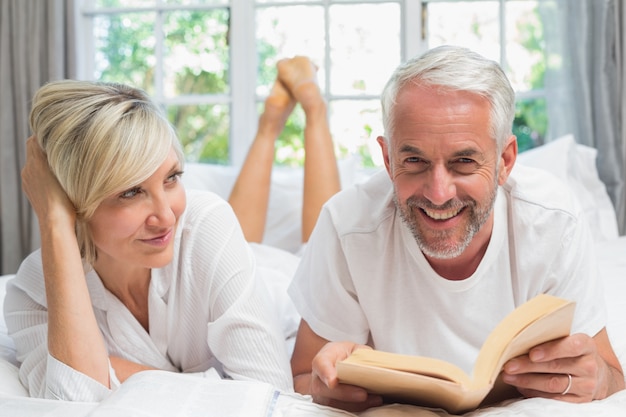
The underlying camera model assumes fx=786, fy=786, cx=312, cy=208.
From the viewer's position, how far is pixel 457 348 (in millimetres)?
1553

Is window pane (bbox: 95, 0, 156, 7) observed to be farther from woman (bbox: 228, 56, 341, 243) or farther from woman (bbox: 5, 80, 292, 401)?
woman (bbox: 5, 80, 292, 401)

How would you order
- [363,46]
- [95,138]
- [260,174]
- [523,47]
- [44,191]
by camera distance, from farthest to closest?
[363,46]
[523,47]
[260,174]
[44,191]
[95,138]

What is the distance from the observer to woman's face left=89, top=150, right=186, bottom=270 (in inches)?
60.7

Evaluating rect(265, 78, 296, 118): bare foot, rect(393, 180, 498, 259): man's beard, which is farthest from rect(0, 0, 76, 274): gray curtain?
rect(393, 180, 498, 259): man's beard

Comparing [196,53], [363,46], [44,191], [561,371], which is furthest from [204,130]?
[561,371]

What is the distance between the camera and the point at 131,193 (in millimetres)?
1550

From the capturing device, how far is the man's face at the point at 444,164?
1.32m

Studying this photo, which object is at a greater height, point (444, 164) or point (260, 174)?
point (444, 164)

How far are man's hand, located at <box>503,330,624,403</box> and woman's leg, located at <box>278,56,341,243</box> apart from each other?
149cm

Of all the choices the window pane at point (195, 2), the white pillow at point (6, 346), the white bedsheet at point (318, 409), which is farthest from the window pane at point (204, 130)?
the white bedsheet at point (318, 409)

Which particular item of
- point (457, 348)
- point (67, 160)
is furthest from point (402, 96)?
point (67, 160)

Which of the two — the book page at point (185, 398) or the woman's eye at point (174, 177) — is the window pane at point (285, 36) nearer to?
the woman's eye at point (174, 177)

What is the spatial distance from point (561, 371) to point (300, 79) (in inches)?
74.2

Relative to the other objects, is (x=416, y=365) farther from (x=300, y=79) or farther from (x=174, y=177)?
(x=300, y=79)
